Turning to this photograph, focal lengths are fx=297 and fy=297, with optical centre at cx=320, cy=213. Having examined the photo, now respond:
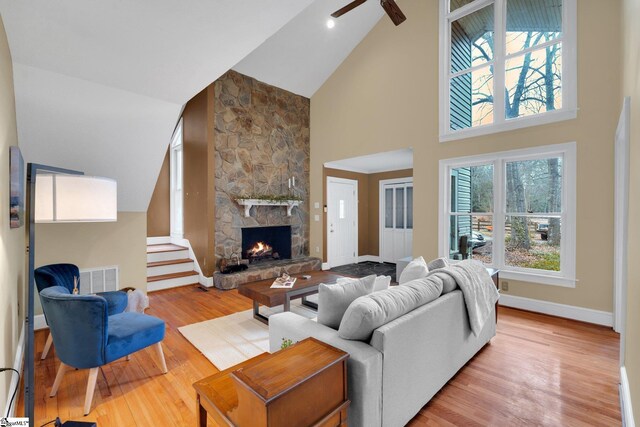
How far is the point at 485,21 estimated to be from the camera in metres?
4.29

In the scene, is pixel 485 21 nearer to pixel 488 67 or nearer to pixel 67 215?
pixel 488 67

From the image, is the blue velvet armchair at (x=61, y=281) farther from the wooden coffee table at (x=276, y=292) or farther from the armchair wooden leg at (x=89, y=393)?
A: the wooden coffee table at (x=276, y=292)

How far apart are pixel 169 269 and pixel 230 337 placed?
8.87 ft

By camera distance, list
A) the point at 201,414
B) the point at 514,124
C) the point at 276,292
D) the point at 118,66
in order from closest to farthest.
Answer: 1. the point at 201,414
2. the point at 118,66
3. the point at 276,292
4. the point at 514,124

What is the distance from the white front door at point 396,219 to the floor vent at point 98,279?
539cm

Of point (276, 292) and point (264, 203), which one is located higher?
point (264, 203)

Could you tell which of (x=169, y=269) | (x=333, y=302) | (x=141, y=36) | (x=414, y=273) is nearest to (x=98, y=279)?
(x=169, y=269)

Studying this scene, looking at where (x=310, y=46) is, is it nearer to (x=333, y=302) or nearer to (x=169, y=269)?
(x=169, y=269)

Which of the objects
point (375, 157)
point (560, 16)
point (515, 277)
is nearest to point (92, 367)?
point (515, 277)

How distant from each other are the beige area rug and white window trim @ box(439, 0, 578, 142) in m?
3.43

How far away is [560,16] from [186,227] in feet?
21.7

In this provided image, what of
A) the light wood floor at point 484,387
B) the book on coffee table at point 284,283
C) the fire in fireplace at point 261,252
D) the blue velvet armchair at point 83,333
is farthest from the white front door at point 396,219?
the blue velvet armchair at point 83,333

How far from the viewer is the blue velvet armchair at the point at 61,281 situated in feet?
7.93

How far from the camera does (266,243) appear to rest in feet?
19.6
